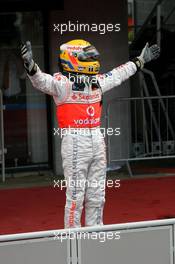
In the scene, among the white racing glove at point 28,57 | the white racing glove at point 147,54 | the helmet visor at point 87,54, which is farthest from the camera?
the white racing glove at point 147,54

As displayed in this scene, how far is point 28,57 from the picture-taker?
509cm

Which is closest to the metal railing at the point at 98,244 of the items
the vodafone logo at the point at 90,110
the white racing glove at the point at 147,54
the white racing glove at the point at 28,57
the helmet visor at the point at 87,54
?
the vodafone logo at the point at 90,110

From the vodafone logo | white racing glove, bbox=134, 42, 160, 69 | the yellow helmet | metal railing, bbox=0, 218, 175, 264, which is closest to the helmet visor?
the yellow helmet

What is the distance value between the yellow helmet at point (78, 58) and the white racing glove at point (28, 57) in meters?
0.33

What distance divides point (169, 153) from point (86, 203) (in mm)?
4581

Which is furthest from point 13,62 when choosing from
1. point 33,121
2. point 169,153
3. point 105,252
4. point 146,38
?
point 105,252

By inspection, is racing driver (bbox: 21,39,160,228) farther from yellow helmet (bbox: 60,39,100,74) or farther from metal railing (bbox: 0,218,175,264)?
metal railing (bbox: 0,218,175,264)

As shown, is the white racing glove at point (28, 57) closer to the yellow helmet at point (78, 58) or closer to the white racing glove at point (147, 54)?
the yellow helmet at point (78, 58)

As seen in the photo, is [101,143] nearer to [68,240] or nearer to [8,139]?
[68,240]

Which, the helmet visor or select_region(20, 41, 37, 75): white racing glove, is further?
Answer: the helmet visor

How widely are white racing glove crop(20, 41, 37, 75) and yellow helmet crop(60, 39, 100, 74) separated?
0.33 metres

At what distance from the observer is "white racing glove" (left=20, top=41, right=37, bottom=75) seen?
199 inches

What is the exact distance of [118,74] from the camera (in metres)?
5.72

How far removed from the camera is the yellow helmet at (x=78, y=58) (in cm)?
536
